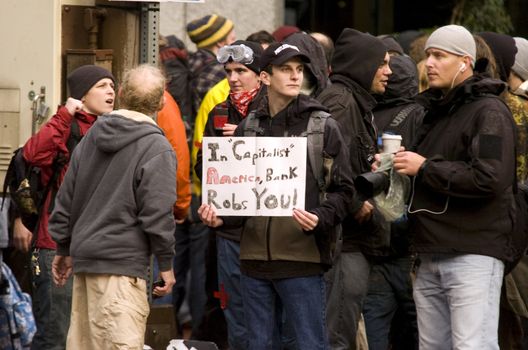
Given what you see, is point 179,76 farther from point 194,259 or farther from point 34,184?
point 34,184

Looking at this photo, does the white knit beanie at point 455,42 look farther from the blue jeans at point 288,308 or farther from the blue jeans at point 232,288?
the blue jeans at point 232,288

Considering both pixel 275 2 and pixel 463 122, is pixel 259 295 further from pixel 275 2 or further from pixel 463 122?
pixel 275 2

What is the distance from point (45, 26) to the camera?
32.2ft

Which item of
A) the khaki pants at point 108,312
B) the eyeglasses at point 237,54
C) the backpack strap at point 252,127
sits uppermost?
the eyeglasses at point 237,54

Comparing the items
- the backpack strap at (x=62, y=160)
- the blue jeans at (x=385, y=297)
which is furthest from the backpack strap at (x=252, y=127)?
the blue jeans at (x=385, y=297)

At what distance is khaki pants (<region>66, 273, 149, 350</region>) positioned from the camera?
7719 mm

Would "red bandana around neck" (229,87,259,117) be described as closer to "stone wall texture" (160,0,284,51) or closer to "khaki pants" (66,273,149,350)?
"khaki pants" (66,273,149,350)

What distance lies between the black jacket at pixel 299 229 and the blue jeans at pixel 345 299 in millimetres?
998

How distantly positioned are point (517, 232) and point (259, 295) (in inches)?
58.5

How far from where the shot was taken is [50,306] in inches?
358

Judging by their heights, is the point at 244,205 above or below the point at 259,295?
above

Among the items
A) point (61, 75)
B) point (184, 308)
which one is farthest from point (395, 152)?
point (184, 308)

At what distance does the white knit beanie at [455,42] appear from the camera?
7.88 m

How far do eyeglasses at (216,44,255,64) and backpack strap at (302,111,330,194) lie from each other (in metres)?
1.83
